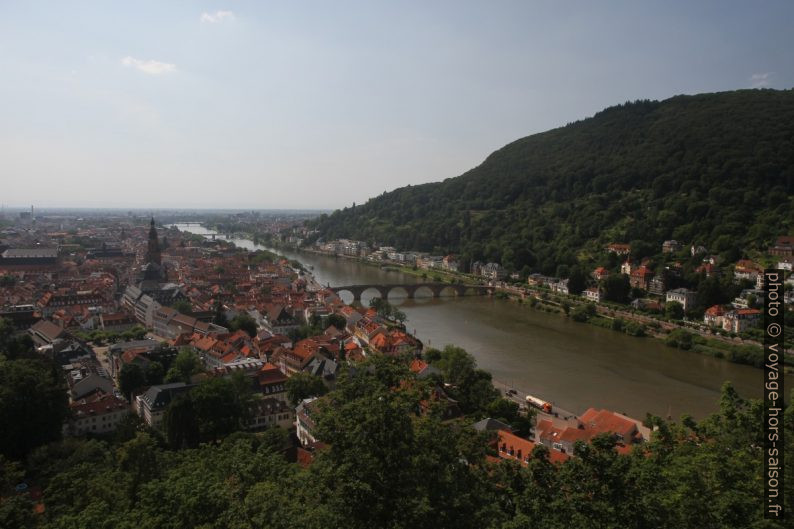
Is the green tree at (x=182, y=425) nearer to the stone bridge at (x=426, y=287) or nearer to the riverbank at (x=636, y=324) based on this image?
the riverbank at (x=636, y=324)

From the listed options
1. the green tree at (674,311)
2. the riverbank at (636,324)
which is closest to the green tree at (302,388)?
the riverbank at (636,324)

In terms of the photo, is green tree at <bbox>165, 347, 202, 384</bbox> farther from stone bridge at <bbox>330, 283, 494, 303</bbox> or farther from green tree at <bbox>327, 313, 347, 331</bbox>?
stone bridge at <bbox>330, 283, 494, 303</bbox>

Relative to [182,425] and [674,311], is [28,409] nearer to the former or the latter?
[182,425]

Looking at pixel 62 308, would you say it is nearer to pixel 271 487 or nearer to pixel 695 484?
pixel 271 487

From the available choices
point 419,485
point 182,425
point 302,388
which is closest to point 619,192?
point 302,388

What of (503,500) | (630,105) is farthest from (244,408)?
(630,105)

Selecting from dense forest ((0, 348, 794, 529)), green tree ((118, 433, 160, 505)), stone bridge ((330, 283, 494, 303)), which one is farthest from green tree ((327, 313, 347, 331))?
dense forest ((0, 348, 794, 529))

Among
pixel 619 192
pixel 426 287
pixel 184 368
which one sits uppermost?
pixel 619 192
